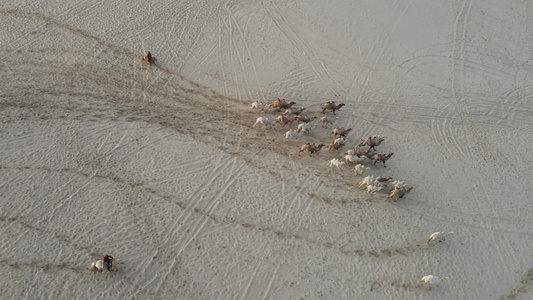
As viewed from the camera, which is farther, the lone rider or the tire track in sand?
the tire track in sand

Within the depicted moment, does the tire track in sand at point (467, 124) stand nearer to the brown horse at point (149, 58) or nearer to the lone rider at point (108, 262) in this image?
the lone rider at point (108, 262)

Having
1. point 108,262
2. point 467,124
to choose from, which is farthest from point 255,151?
point 467,124

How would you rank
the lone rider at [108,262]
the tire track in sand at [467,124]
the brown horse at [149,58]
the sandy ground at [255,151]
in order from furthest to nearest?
the brown horse at [149,58] < the tire track in sand at [467,124] < the sandy ground at [255,151] < the lone rider at [108,262]

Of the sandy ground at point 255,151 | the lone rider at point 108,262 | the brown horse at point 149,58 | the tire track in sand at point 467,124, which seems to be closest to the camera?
the lone rider at point 108,262

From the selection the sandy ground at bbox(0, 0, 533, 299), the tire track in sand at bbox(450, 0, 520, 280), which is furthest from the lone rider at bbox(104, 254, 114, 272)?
the tire track in sand at bbox(450, 0, 520, 280)

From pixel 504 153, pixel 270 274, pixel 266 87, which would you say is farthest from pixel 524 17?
pixel 270 274

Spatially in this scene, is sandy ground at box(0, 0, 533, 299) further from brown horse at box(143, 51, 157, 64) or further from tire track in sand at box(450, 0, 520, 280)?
brown horse at box(143, 51, 157, 64)

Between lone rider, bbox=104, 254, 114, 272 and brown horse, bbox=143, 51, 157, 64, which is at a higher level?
brown horse, bbox=143, 51, 157, 64

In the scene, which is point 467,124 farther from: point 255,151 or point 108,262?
point 108,262

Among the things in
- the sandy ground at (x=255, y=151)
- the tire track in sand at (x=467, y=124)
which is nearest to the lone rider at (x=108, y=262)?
the sandy ground at (x=255, y=151)

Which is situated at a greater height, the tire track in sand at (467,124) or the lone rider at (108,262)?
the tire track in sand at (467,124)
